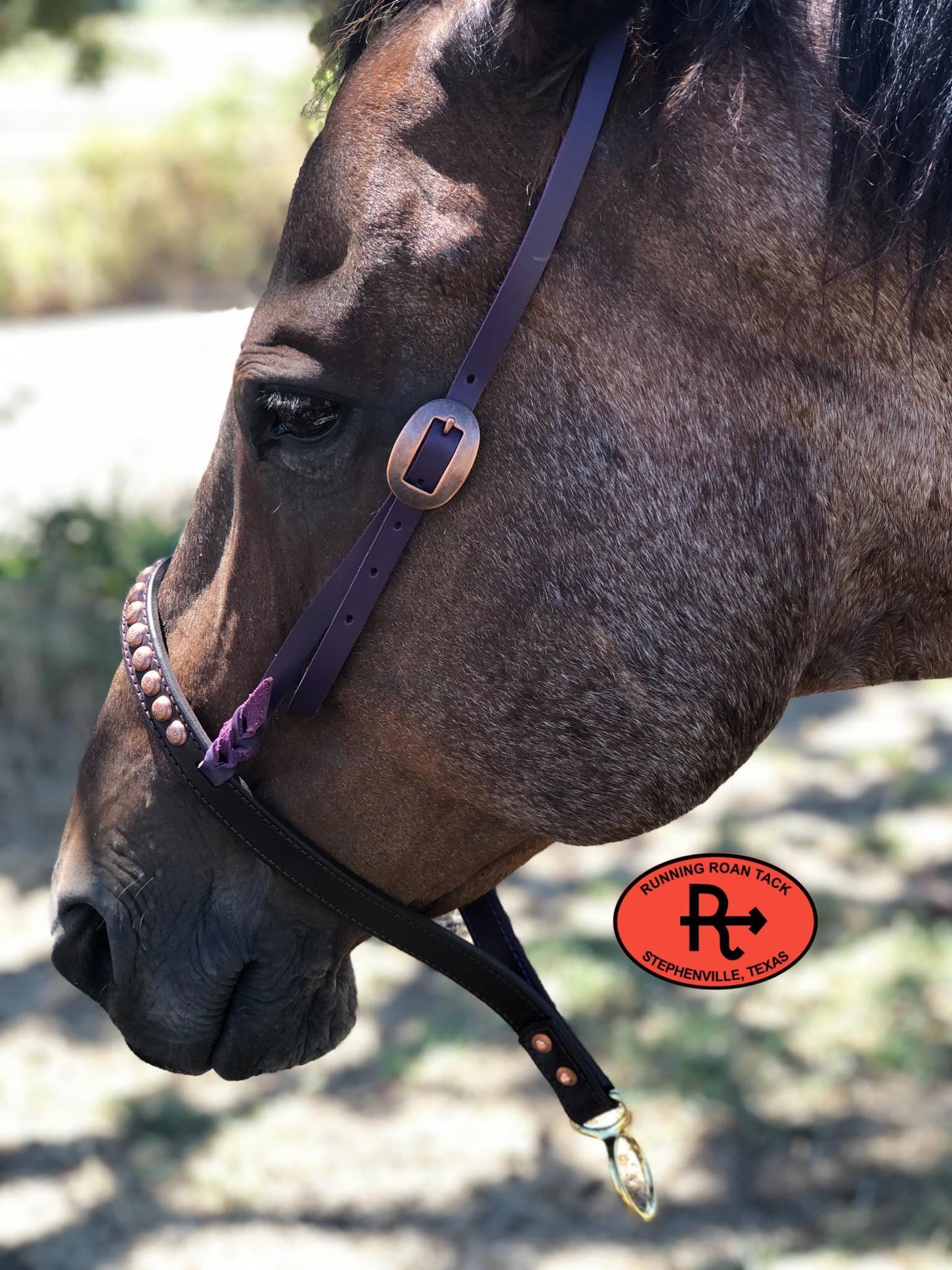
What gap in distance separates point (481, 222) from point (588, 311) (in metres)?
0.17

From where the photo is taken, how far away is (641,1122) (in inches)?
136

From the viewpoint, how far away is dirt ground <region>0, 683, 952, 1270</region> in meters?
3.14

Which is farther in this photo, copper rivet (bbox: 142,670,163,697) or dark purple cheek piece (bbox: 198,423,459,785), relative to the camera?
copper rivet (bbox: 142,670,163,697)

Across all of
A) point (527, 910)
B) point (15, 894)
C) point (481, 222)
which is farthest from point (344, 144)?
point (15, 894)

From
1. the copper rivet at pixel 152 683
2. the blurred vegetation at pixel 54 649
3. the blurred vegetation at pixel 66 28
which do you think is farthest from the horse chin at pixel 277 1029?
the blurred vegetation at pixel 66 28

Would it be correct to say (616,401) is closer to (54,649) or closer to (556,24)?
(556,24)

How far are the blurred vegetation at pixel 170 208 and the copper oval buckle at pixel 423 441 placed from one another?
35.7 ft

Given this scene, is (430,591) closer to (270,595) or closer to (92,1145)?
(270,595)

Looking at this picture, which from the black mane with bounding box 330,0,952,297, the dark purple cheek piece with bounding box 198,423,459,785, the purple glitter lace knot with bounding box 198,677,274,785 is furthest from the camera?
the purple glitter lace knot with bounding box 198,677,274,785

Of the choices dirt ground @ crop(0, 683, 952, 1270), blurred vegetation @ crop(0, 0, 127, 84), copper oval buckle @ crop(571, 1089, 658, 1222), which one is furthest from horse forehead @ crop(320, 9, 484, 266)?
blurred vegetation @ crop(0, 0, 127, 84)

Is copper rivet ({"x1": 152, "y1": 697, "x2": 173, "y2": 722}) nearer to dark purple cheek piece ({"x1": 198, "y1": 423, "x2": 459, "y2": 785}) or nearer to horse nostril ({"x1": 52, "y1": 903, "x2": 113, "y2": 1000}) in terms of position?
dark purple cheek piece ({"x1": 198, "y1": 423, "x2": 459, "y2": 785})

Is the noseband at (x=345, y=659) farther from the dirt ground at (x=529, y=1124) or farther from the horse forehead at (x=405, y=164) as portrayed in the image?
the dirt ground at (x=529, y=1124)

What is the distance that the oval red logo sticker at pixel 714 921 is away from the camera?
192cm

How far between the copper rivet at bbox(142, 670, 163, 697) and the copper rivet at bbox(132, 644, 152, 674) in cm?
2
